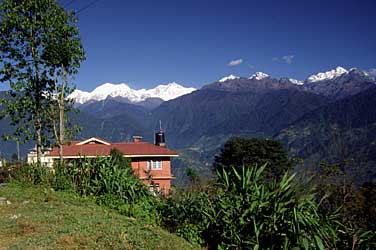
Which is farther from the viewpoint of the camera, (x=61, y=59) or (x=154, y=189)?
(x=61, y=59)

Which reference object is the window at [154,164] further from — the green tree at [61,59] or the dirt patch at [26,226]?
the dirt patch at [26,226]

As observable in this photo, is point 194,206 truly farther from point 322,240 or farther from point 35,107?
point 35,107

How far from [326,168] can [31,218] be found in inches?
263

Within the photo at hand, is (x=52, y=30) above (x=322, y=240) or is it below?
above

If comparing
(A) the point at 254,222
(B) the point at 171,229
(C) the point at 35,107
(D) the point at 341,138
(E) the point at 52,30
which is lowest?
(B) the point at 171,229

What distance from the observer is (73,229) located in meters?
6.64

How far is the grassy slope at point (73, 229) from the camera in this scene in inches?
234

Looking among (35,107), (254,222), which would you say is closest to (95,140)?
(35,107)

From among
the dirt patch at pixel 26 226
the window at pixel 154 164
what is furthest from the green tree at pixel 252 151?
the dirt patch at pixel 26 226

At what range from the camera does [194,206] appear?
7.44 m

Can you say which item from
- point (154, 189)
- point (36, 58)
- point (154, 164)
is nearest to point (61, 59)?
point (36, 58)

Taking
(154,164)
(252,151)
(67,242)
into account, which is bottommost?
(154,164)

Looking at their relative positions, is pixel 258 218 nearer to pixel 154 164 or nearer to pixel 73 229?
pixel 73 229

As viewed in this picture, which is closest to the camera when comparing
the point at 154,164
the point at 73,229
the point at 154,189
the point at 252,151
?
the point at 73,229
